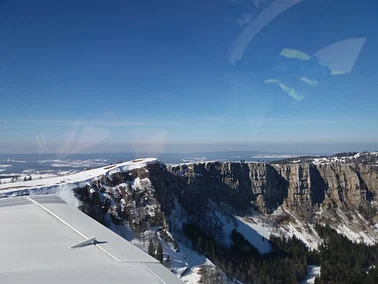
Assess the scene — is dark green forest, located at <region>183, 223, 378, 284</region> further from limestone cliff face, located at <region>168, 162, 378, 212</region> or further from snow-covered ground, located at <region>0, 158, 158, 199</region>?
snow-covered ground, located at <region>0, 158, 158, 199</region>

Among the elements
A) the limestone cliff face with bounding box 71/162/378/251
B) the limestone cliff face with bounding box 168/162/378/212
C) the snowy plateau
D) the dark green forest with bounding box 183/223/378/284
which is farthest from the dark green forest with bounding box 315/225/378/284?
the limestone cliff face with bounding box 168/162/378/212

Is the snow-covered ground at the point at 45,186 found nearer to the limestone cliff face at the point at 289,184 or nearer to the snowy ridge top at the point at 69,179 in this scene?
the snowy ridge top at the point at 69,179

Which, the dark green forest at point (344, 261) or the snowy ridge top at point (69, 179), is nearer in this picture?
the snowy ridge top at point (69, 179)

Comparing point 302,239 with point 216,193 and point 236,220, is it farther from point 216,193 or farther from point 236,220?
point 216,193

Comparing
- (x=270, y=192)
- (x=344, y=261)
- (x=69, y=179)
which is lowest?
(x=344, y=261)

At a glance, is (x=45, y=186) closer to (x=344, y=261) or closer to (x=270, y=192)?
(x=344, y=261)

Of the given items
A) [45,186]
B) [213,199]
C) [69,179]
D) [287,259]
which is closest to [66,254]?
[45,186]

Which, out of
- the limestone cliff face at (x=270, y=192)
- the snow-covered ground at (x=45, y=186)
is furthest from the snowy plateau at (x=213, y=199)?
the limestone cliff face at (x=270, y=192)

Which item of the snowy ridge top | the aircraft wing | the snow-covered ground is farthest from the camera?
the snowy ridge top

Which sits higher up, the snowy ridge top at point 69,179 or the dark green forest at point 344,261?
the snowy ridge top at point 69,179

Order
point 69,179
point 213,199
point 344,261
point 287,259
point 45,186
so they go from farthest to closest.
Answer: point 213,199 → point 287,259 → point 344,261 → point 69,179 → point 45,186
